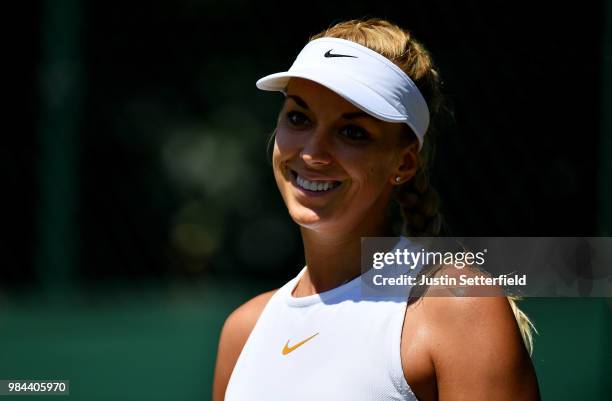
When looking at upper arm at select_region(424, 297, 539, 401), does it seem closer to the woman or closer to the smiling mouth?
the woman

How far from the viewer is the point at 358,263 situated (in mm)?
2084

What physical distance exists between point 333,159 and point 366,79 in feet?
0.60

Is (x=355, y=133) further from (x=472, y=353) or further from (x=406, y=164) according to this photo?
(x=472, y=353)

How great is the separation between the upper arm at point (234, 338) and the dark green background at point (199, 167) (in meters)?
1.44

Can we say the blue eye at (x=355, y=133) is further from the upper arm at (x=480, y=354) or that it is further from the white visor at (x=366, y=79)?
the upper arm at (x=480, y=354)

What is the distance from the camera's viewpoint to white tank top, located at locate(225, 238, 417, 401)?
1803 mm

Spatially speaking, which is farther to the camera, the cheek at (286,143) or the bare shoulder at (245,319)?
the bare shoulder at (245,319)

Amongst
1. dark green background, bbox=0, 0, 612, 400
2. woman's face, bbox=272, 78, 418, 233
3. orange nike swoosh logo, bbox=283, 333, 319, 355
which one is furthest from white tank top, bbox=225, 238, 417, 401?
dark green background, bbox=0, 0, 612, 400

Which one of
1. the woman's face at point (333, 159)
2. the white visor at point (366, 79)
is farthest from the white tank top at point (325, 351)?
the white visor at point (366, 79)

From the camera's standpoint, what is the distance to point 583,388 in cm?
338

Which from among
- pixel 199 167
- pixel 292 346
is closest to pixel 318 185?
pixel 292 346

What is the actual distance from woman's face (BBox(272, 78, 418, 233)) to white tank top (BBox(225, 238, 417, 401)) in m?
0.17

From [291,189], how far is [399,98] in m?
0.31

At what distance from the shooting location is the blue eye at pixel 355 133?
200 cm
